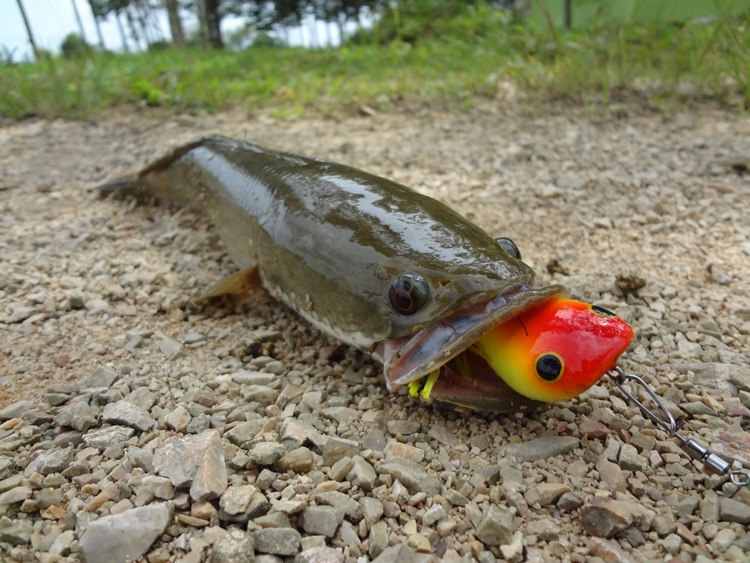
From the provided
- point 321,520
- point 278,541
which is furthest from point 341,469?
point 278,541

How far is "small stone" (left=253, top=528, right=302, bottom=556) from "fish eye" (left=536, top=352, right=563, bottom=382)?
81 centimetres

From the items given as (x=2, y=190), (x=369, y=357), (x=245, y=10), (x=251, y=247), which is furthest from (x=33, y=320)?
(x=245, y=10)

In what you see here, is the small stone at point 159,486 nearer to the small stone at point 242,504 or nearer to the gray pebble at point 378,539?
the small stone at point 242,504

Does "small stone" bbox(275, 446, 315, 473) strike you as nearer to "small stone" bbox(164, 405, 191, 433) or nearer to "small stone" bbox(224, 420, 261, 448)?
"small stone" bbox(224, 420, 261, 448)

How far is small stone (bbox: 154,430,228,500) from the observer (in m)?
1.61

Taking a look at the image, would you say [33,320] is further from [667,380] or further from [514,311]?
[667,380]

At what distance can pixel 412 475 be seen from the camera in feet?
5.50

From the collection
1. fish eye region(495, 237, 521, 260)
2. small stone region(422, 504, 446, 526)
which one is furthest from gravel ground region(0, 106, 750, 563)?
fish eye region(495, 237, 521, 260)

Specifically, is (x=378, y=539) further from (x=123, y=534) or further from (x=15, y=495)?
(x=15, y=495)

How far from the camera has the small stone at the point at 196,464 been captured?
161 cm

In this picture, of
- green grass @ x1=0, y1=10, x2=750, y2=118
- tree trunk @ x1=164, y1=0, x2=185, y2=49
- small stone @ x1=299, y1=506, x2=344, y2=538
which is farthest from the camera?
tree trunk @ x1=164, y1=0, x2=185, y2=49

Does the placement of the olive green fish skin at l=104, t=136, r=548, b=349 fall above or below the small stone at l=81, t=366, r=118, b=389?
above

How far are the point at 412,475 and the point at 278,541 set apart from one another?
0.42 meters

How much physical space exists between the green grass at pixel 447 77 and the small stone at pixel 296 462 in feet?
14.3
